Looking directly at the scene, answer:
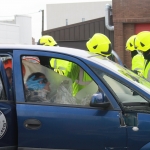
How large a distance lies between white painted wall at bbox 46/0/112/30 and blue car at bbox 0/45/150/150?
41071 mm

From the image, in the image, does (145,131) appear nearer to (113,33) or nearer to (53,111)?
(53,111)

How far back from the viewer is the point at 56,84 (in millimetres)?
4164

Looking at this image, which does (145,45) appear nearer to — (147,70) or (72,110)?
(147,70)

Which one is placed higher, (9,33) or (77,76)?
(9,33)

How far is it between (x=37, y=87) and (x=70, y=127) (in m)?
0.62

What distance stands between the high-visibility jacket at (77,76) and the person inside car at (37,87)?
1.01 feet

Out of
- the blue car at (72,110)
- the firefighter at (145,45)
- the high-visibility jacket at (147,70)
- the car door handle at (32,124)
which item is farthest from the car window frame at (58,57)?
the firefighter at (145,45)

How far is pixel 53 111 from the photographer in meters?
3.82

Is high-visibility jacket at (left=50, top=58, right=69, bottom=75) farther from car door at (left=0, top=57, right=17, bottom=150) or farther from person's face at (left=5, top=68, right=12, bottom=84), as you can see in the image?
car door at (left=0, top=57, right=17, bottom=150)

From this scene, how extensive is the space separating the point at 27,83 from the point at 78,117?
27.0 inches

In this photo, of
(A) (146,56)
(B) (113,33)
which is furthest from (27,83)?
(B) (113,33)

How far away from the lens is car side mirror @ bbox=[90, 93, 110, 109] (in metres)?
3.71

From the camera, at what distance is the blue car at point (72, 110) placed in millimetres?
3722

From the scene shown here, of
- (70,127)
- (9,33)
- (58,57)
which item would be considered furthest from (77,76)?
(9,33)
